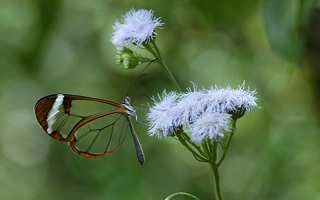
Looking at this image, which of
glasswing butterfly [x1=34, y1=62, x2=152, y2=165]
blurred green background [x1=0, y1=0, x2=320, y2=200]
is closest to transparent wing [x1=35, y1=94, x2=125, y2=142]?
glasswing butterfly [x1=34, y1=62, x2=152, y2=165]

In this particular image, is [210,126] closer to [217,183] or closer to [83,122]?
[217,183]

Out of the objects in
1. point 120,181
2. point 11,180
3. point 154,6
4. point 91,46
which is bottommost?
point 11,180

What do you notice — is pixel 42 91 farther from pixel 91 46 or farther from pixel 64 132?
pixel 64 132

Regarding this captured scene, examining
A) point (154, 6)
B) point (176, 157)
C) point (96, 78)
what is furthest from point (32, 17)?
A: point (176, 157)

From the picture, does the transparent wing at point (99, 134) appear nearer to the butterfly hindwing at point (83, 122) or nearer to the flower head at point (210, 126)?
the butterfly hindwing at point (83, 122)

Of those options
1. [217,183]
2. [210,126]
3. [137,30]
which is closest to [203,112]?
[210,126]

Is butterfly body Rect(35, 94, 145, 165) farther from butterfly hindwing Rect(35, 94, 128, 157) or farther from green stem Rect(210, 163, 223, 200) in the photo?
green stem Rect(210, 163, 223, 200)

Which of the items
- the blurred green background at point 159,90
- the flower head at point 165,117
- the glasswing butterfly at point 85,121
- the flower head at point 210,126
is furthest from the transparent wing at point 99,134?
the blurred green background at point 159,90
